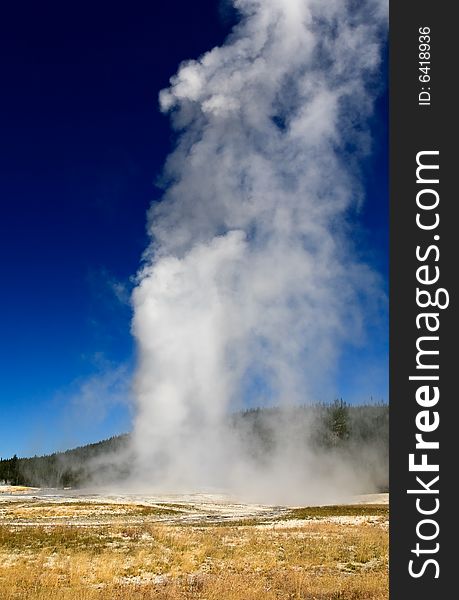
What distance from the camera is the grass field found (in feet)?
56.6

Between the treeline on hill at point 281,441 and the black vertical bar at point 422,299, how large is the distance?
519ft

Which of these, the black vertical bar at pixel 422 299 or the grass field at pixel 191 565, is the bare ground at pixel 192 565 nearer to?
the grass field at pixel 191 565

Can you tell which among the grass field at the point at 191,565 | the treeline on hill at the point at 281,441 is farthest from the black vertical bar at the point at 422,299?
the treeline on hill at the point at 281,441

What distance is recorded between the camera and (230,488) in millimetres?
129250

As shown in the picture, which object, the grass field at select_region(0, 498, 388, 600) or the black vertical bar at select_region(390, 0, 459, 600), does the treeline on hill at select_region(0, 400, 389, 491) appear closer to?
the grass field at select_region(0, 498, 388, 600)

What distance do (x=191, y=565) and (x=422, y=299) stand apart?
2070cm

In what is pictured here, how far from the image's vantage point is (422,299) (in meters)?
Result: 5.99

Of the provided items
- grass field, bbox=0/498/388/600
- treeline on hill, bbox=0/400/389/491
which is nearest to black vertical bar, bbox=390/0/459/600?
grass field, bbox=0/498/388/600

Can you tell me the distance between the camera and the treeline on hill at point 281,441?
165500 millimetres

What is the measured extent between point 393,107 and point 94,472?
179 meters

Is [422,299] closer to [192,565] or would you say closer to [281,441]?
[192,565]

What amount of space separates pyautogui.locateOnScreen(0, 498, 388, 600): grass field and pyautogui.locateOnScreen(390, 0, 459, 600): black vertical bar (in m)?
12.2

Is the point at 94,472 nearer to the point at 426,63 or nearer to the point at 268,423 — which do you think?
the point at 268,423

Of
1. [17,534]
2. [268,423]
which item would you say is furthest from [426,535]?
[268,423]
